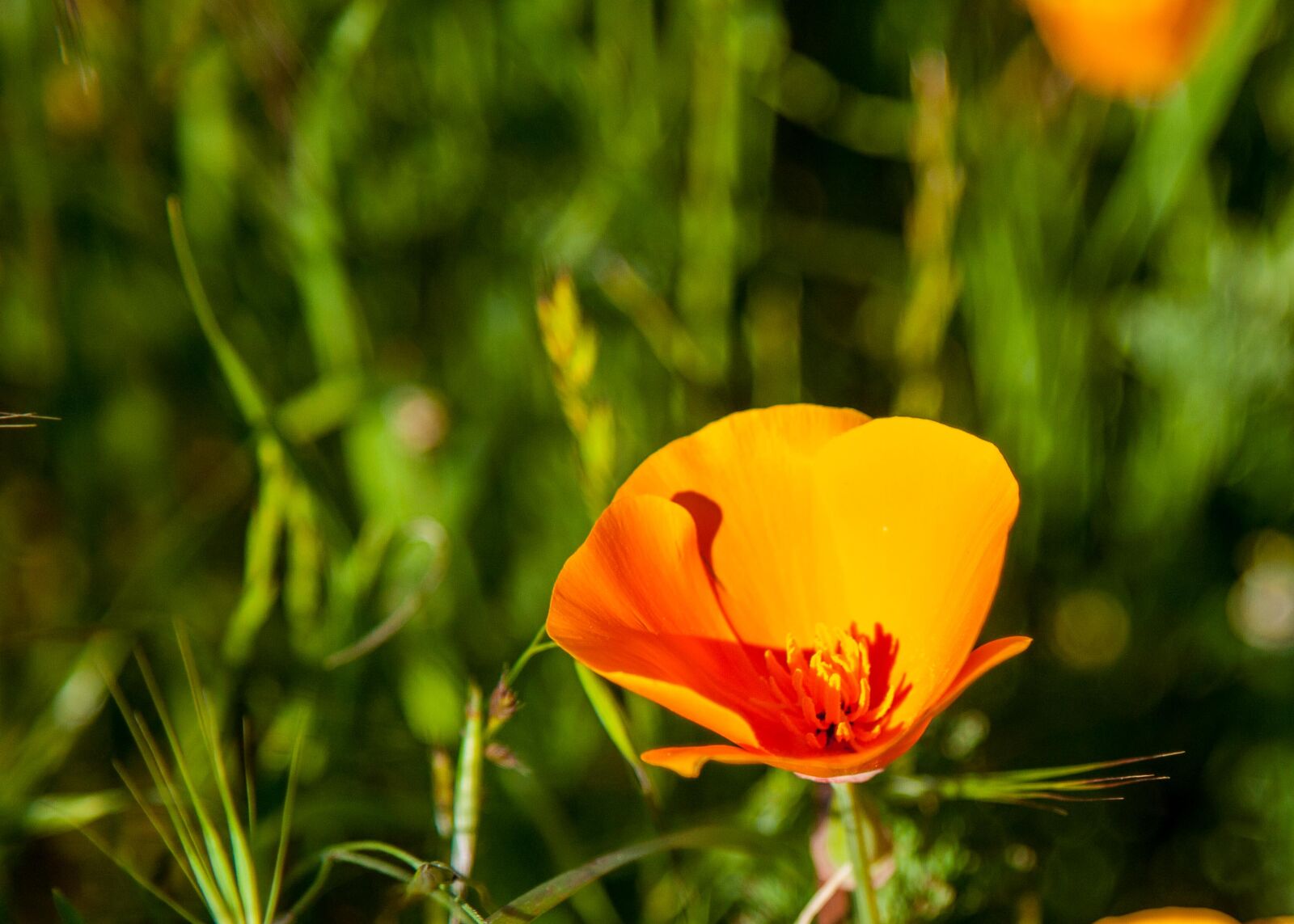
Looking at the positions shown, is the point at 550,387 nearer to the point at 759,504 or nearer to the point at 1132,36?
the point at 759,504

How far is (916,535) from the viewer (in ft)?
2.66

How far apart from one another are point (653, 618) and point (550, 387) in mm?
691

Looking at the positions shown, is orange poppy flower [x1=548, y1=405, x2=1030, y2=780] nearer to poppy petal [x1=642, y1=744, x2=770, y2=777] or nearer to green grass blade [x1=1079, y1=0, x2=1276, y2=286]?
poppy petal [x1=642, y1=744, x2=770, y2=777]

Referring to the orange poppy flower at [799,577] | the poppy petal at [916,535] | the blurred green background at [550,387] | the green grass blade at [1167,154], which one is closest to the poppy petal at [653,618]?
the orange poppy flower at [799,577]

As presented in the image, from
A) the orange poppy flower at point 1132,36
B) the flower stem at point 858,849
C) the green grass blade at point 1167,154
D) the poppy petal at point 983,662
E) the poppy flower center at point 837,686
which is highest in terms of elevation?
the orange poppy flower at point 1132,36

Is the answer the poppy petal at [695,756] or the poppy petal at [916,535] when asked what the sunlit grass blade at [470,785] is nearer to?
the poppy petal at [695,756]

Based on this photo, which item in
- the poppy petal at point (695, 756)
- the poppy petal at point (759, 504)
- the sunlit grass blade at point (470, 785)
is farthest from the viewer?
the poppy petal at point (759, 504)

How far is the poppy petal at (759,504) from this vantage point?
84 centimetres

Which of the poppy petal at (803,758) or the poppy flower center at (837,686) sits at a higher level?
the poppy petal at (803,758)

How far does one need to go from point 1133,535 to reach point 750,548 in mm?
769

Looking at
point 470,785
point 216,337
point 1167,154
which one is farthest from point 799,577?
point 1167,154

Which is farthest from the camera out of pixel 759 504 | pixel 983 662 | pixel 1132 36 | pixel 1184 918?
pixel 1132 36

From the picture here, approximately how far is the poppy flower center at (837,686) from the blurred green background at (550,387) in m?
0.18

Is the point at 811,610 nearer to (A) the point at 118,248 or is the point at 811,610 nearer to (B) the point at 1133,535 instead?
(B) the point at 1133,535
